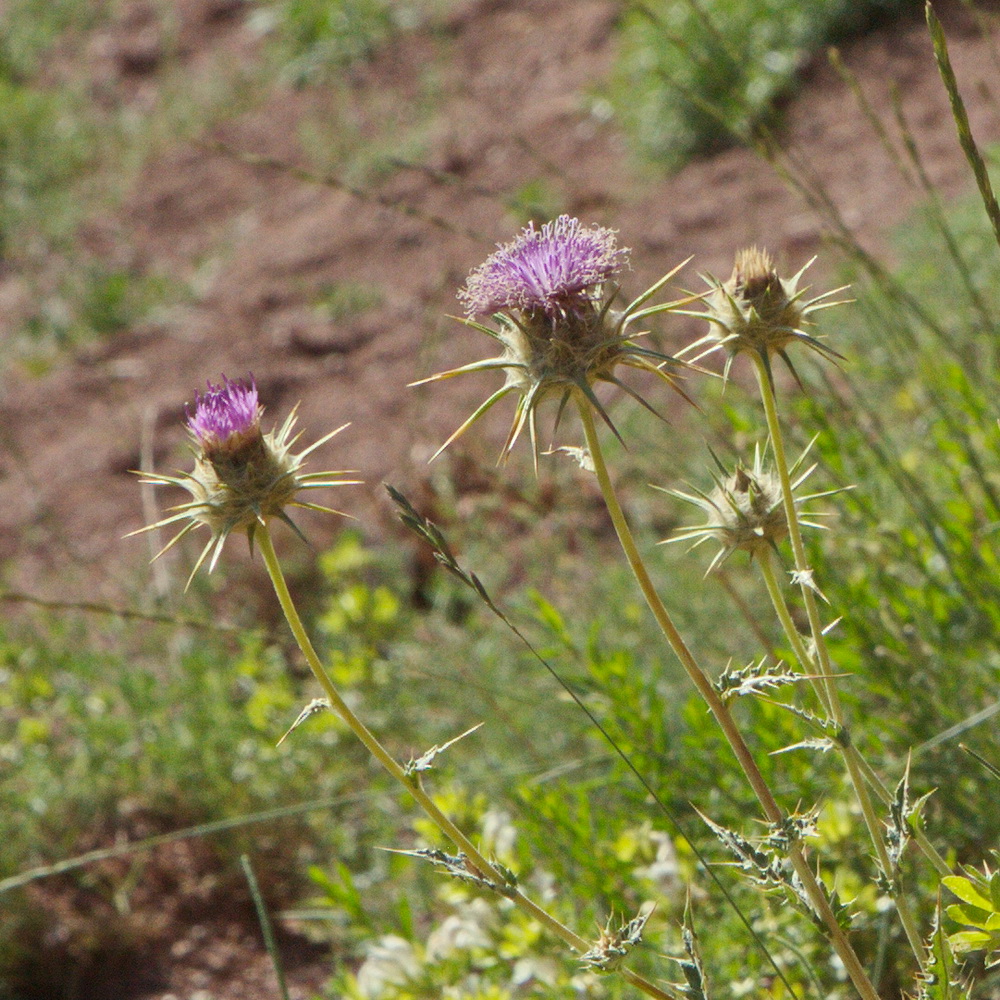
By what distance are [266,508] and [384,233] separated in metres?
5.80

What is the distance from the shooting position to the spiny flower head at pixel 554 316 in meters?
1.46

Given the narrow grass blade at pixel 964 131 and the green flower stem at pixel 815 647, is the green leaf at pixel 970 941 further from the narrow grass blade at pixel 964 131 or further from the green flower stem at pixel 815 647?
the narrow grass blade at pixel 964 131

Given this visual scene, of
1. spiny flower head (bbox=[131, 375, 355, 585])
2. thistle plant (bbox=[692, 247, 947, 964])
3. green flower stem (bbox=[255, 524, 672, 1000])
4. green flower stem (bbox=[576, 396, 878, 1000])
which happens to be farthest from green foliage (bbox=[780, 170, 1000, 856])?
spiny flower head (bbox=[131, 375, 355, 585])

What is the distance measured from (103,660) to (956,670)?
2.71m

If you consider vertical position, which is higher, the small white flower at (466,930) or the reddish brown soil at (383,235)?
the reddish brown soil at (383,235)

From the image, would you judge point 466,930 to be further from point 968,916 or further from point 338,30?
point 338,30

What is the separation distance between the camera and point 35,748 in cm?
364

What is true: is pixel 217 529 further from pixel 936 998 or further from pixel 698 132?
pixel 698 132

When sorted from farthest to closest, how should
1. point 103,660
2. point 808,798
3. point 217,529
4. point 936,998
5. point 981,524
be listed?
point 103,660
point 981,524
point 808,798
point 217,529
point 936,998

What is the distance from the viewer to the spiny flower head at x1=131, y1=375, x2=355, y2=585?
1591 millimetres

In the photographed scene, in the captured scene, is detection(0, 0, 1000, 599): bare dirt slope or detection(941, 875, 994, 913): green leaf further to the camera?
detection(0, 0, 1000, 599): bare dirt slope

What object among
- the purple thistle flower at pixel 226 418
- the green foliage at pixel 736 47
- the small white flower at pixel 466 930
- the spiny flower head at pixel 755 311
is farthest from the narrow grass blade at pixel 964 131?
the green foliage at pixel 736 47

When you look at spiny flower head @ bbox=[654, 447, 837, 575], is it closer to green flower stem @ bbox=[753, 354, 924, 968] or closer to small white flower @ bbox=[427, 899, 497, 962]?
green flower stem @ bbox=[753, 354, 924, 968]

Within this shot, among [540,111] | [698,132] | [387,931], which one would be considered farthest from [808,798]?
[540,111]
